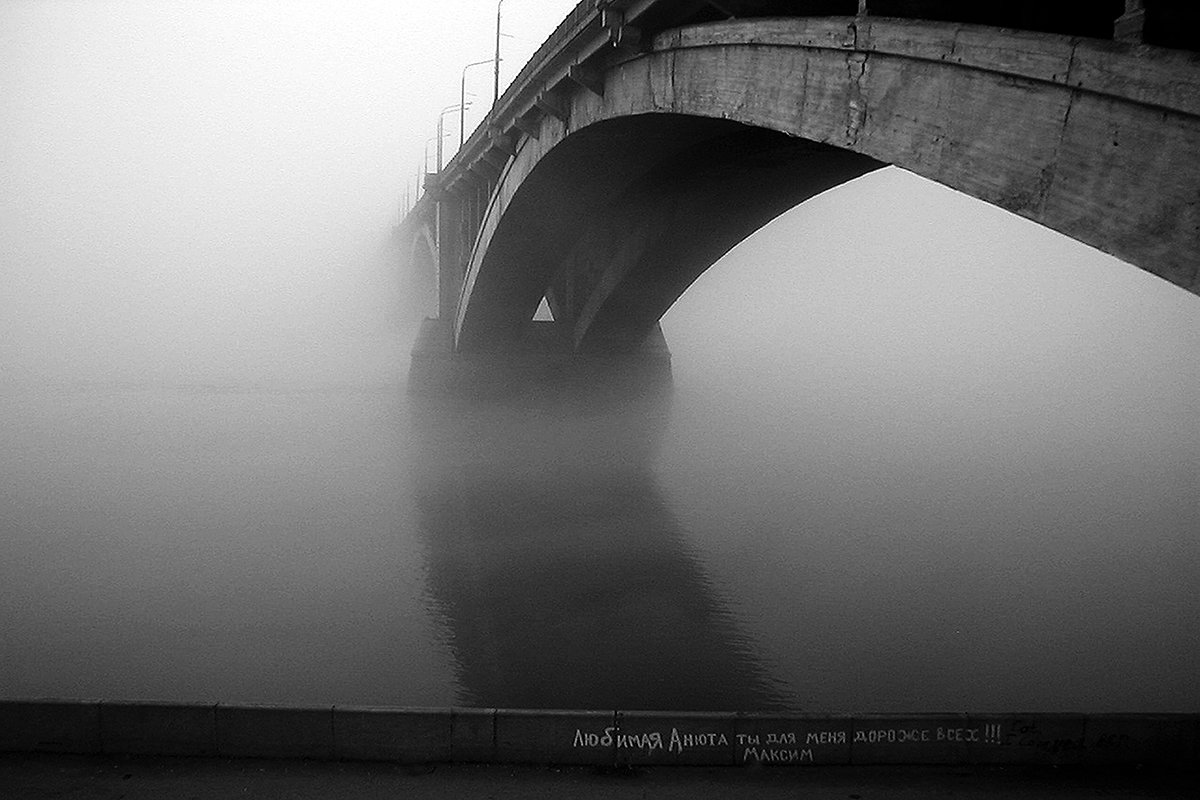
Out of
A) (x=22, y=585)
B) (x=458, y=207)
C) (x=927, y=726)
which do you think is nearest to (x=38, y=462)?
(x=22, y=585)

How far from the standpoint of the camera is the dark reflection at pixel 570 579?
878 centimetres

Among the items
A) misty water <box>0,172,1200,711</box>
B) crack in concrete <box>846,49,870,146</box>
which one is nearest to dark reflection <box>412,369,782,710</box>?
misty water <box>0,172,1200,711</box>

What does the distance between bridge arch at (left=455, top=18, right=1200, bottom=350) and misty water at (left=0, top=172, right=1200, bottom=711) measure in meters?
4.87

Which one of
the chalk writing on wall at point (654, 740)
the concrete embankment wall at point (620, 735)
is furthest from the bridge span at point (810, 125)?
the chalk writing on wall at point (654, 740)

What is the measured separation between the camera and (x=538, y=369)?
24.2 metres

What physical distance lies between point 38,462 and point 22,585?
7.99 metres

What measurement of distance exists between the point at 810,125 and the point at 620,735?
4.63 m

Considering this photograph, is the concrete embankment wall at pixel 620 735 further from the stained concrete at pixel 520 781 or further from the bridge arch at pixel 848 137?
the bridge arch at pixel 848 137

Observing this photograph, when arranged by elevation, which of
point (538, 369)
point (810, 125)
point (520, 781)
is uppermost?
point (810, 125)

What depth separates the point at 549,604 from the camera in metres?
11.0

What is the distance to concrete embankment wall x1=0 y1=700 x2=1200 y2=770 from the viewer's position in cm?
601

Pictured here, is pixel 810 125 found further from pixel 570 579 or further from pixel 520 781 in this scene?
pixel 570 579

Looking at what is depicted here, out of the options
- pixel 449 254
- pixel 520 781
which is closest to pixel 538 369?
pixel 449 254

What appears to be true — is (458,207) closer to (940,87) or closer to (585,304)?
(585,304)
